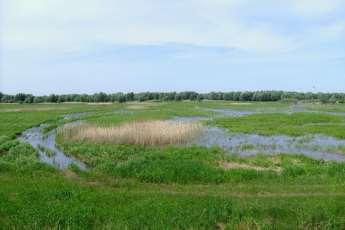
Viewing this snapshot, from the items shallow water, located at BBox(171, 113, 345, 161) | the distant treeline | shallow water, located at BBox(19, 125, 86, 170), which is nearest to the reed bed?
shallow water, located at BBox(171, 113, 345, 161)

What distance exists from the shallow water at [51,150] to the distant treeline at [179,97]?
96491 mm

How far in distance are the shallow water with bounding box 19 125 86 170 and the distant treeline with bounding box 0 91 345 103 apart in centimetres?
9649

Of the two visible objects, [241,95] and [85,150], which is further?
[241,95]

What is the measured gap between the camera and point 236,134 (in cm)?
3341

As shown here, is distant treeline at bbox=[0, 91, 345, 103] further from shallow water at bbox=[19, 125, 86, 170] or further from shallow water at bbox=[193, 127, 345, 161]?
shallow water at bbox=[193, 127, 345, 161]

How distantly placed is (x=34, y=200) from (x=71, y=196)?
3.52 feet

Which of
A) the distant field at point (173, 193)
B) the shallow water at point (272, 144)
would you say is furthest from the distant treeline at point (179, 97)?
the distant field at point (173, 193)

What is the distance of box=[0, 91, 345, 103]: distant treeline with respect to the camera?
127m

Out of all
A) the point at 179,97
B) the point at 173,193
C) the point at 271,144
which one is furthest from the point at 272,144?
the point at 179,97

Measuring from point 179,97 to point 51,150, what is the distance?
123 metres

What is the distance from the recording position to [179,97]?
147 meters

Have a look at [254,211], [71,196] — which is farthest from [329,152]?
[71,196]

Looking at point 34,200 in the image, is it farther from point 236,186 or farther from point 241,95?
point 241,95

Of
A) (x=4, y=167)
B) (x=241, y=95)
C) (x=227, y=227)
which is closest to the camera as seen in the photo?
(x=227, y=227)
